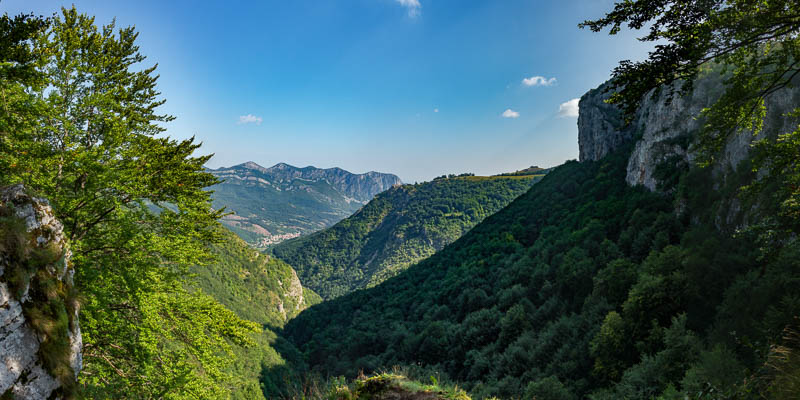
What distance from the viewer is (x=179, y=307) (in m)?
8.83

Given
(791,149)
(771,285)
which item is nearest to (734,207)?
(771,285)

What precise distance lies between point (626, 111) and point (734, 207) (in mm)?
18614

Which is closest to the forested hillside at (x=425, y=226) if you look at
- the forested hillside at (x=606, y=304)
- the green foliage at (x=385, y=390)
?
the forested hillside at (x=606, y=304)

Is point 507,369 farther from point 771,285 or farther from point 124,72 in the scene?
point 124,72

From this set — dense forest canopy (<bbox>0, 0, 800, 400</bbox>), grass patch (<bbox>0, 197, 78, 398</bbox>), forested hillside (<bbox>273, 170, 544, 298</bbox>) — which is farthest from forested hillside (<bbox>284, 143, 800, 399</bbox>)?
forested hillside (<bbox>273, 170, 544, 298</bbox>)

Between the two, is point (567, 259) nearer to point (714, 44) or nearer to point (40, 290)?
point (714, 44)

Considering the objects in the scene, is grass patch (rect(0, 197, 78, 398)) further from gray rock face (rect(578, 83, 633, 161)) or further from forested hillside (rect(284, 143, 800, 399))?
gray rock face (rect(578, 83, 633, 161))

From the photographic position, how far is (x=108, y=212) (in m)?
8.05

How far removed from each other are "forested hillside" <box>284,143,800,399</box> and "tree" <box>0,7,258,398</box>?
40.6 feet

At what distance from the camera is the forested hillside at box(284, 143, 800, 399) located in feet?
34.3

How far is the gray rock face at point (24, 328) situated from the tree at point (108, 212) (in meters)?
1.11

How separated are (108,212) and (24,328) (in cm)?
442

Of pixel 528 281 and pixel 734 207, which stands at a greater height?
pixel 734 207

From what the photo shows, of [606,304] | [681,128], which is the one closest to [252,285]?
[606,304]
